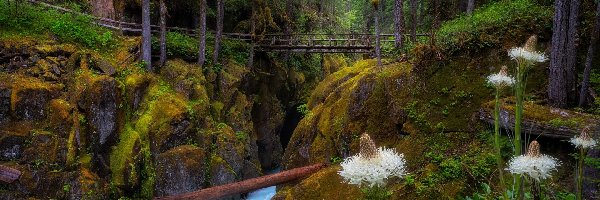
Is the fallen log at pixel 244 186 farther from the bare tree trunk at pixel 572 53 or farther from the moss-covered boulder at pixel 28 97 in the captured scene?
the bare tree trunk at pixel 572 53

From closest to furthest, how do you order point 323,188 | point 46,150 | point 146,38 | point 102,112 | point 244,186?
point 323,188
point 244,186
point 46,150
point 102,112
point 146,38

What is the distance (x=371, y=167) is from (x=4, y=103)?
13707 millimetres

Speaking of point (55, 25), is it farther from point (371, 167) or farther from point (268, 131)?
point (371, 167)

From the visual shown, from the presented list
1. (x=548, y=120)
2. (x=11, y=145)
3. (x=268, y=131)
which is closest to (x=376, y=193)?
(x=548, y=120)

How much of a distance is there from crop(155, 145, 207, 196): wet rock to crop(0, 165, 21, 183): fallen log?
407 cm

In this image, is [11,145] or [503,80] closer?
[503,80]

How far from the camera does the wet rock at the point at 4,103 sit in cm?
1227

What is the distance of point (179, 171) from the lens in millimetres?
14281

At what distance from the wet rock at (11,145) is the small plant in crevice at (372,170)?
508 inches

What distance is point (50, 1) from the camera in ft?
63.0

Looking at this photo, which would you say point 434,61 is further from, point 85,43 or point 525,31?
point 85,43

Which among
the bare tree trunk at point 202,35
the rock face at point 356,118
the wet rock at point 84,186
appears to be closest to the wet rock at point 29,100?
the wet rock at point 84,186

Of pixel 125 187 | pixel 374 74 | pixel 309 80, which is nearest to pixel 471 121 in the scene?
pixel 374 74

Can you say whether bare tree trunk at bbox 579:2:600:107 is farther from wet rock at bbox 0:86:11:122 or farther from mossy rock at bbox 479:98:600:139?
wet rock at bbox 0:86:11:122
